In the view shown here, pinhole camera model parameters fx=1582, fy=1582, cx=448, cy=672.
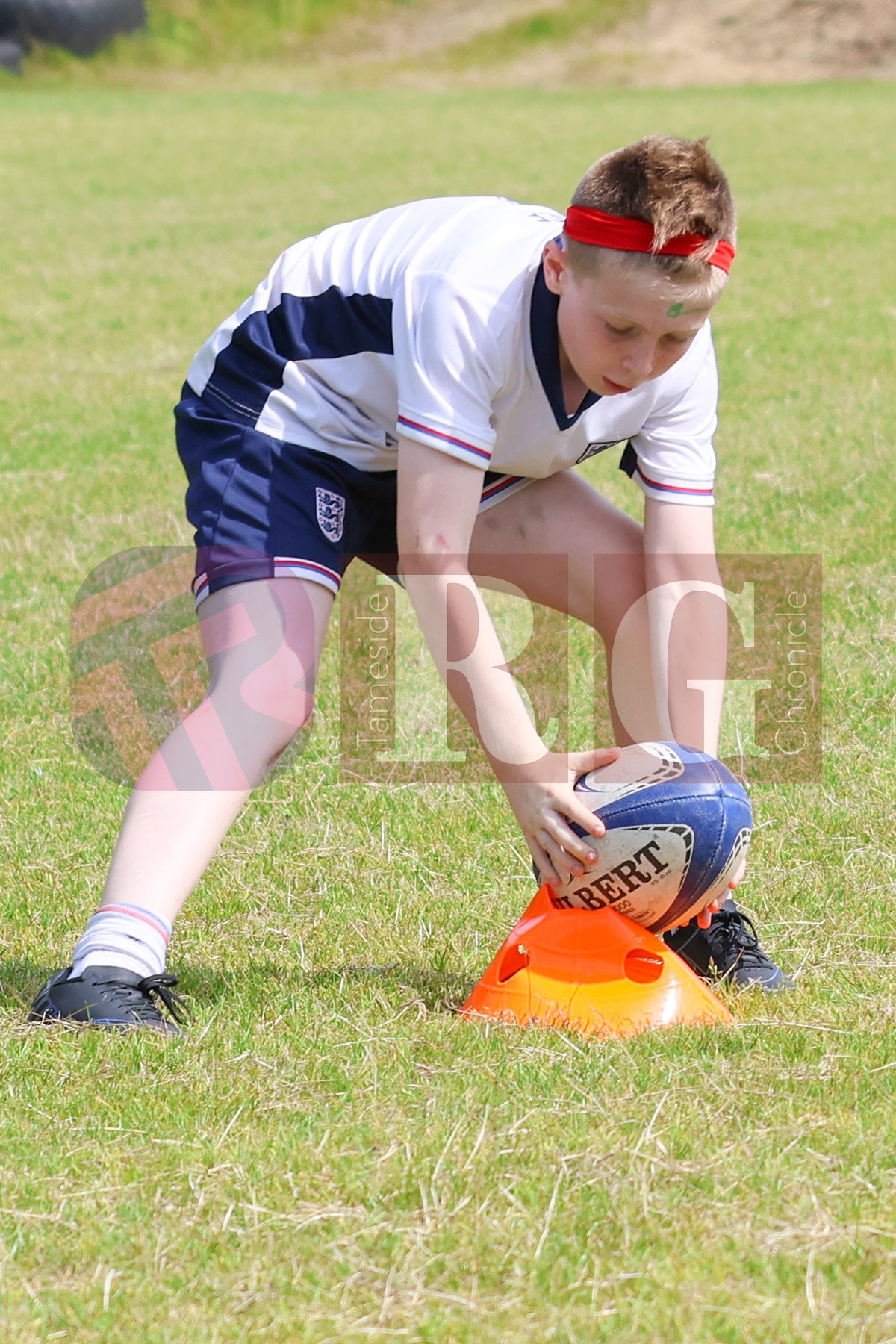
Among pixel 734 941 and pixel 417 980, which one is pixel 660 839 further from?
pixel 417 980

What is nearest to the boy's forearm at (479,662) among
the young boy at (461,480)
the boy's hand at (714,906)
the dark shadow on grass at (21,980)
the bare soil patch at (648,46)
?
the young boy at (461,480)

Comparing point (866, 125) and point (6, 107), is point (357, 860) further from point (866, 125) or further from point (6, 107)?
point (6, 107)

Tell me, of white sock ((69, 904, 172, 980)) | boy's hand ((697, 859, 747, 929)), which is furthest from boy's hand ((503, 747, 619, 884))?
white sock ((69, 904, 172, 980))

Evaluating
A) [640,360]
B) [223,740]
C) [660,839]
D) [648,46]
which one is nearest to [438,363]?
[640,360]

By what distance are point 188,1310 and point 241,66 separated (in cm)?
3979

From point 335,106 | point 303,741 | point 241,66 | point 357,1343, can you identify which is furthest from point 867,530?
point 241,66

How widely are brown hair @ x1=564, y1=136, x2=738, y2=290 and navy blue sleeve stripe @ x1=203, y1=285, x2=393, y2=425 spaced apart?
20.5 inches

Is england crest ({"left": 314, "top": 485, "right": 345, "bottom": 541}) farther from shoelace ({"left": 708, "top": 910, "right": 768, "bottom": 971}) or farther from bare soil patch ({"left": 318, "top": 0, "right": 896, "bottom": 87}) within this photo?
bare soil patch ({"left": 318, "top": 0, "right": 896, "bottom": 87})

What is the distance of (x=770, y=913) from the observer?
3.37 meters

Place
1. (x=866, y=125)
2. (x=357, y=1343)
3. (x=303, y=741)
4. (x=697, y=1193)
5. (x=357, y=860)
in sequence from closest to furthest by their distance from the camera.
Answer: (x=357, y=1343) → (x=697, y=1193) → (x=357, y=860) → (x=303, y=741) → (x=866, y=125)

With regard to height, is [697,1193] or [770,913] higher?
[697,1193]

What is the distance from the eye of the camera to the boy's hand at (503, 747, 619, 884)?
2.72m

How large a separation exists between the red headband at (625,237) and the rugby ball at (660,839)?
2.95ft

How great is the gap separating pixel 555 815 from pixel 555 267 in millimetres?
952
